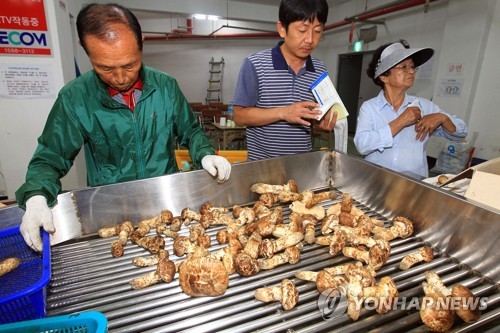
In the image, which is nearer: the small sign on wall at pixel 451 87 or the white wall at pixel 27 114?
the white wall at pixel 27 114

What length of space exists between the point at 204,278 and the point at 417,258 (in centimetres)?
89

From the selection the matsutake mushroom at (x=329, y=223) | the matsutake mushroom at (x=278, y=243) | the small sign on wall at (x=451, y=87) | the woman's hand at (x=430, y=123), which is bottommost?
the matsutake mushroom at (x=278, y=243)

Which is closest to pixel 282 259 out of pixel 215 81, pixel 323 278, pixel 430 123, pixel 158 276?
pixel 323 278

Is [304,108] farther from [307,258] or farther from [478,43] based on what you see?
[478,43]

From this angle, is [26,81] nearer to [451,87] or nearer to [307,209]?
[307,209]

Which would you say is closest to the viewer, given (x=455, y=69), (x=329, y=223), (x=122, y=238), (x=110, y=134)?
(x=122, y=238)

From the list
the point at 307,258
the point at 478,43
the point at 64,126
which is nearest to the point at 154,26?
the point at 478,43

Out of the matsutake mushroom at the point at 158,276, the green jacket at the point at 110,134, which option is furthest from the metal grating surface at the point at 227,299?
the green jacket at the point at 110,134

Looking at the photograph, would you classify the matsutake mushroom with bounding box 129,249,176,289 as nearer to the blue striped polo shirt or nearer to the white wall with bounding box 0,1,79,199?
the blue striped polo shirt

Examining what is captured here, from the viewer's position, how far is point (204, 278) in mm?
1014

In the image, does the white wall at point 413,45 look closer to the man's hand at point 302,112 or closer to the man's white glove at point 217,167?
the man's white glove at point 217,167

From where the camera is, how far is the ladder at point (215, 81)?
11953 mm

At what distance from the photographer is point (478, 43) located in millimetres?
4836

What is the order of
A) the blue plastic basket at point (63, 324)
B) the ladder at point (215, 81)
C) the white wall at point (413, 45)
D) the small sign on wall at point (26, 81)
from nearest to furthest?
1. the blue plastic basket at point (63, 324)
2. the small sign on wall at point (26, 81)
3. the white wall at point (413, 45)
4. the ladder at point (215, 81)
